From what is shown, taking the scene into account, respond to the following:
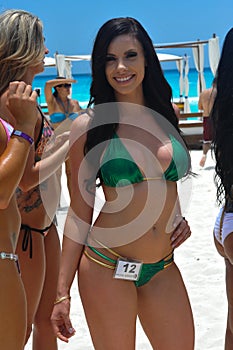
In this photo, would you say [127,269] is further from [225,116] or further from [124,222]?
[225,116]

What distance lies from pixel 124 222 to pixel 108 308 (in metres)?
0.34

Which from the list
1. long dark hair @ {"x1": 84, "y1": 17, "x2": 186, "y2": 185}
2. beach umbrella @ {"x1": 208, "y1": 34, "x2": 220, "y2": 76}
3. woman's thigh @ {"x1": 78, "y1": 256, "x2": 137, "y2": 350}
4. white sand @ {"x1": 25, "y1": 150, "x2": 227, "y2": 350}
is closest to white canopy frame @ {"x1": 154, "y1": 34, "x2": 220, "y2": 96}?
beach umbrella @ {"x1": 208, "y1": 34, "x2": 220, "y2": 76}

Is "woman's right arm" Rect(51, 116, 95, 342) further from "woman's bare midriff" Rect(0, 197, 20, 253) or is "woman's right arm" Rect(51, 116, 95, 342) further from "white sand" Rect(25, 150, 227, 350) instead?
"white sand" Rect(25, 150, 227, 350)

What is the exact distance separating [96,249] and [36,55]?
2.75ft

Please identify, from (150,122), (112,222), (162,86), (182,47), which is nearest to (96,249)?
(112,222)

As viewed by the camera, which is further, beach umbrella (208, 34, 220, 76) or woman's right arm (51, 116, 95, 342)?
beach umbrella (208, 34, 220, 76)

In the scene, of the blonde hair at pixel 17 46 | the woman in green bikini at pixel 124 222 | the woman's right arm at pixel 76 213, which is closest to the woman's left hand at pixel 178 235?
the woman in green bikini at pixel 124 222

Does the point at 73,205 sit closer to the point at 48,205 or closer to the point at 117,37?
the point at 48,205

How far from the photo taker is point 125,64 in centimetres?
222

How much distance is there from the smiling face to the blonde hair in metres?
0.31

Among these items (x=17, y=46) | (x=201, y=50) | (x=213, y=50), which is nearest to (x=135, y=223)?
(x=17, y=46)

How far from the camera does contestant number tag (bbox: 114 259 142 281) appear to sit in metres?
2.09

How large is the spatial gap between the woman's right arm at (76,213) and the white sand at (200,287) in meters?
0.56

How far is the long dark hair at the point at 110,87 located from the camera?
2.21 m
